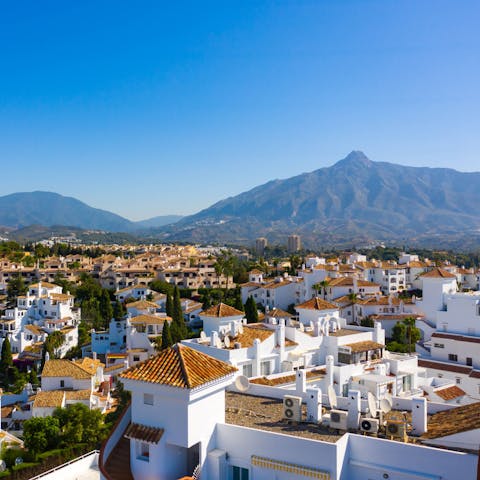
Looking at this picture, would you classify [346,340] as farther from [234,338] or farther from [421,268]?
[421,268]

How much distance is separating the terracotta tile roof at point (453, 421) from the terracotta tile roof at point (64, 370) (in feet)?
90.2

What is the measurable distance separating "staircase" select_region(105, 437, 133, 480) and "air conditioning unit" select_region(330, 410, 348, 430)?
16.2 ft

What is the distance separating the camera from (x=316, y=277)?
6041cm

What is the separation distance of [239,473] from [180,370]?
270 cm

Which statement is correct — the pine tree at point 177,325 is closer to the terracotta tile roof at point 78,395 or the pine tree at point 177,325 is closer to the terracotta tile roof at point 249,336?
the terracotta tile roof at point 78,395

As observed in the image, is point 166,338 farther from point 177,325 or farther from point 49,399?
point 49,399

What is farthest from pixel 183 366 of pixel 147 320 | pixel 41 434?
pixel 147 320

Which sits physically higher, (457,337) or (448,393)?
(457,337)

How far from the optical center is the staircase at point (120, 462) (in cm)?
1243

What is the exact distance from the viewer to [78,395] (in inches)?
1316

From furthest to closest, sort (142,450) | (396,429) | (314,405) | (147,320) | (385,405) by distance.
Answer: (147,320), (385,405), (314,405), (142,450), (396,429)

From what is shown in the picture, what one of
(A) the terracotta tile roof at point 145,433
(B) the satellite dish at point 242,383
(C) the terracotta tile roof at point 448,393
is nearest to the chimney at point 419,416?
(B) the satellite dish at point 242,383

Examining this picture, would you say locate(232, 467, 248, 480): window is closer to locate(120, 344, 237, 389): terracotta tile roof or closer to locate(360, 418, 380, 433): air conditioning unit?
locate(120, 344, 237, 389): terracotta tile roof

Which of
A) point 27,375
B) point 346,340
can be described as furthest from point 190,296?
point 346,340
